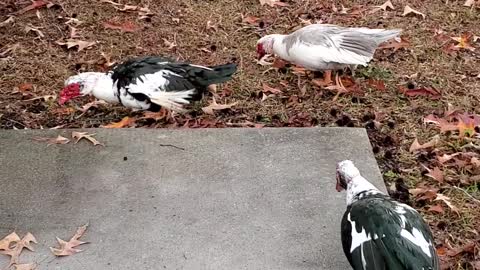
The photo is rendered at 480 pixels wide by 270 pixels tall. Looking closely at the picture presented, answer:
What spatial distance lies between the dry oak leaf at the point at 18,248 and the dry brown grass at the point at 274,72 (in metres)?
1.42

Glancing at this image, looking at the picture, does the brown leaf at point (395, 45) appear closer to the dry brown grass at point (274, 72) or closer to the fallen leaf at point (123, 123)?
the dry brown grass at point (274, 72)

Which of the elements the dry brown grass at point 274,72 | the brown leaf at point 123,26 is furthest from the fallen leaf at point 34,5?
the brown leaf at point 123,26

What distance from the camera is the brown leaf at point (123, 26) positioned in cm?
576

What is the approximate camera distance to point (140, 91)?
4375mm

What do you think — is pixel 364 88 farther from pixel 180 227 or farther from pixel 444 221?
pixel 180 227

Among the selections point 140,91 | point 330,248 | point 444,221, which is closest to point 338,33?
point 140,91

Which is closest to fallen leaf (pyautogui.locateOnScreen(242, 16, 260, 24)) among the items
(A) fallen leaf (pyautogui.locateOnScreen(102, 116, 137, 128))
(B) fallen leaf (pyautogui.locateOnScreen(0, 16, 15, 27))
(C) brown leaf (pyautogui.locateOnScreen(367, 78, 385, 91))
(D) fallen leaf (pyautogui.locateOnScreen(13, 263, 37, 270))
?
(C) brown leaf (pyautogui.locateOnScreen(367, 78, 385, 91))

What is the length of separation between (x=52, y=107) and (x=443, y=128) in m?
2.53

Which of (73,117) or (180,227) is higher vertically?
(180,227)

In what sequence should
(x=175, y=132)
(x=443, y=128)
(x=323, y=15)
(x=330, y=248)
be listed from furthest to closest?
(x=323, y=15), (x=443, y=128), (x=175, y=132), (x=330, y=248)

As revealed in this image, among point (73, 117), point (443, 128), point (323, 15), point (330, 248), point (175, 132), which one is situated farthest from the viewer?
point (323, 15)

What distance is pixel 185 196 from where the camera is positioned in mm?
3506

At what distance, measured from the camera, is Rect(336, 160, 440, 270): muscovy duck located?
2.70m

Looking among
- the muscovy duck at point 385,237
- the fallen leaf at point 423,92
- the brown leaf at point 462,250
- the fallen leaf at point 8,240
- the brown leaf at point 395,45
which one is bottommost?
the brown leaf at point 395,45
